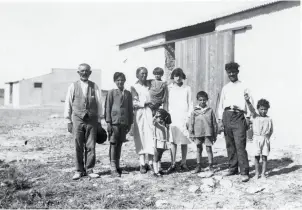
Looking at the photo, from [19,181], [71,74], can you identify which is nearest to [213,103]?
[19,181]

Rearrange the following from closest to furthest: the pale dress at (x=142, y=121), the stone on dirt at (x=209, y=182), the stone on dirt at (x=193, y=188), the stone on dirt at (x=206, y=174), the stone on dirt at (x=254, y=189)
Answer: the stone on dirt at (x=254, y=189), the stone on dirt at (x=193, y=188), the stone on dirt at (x=209, y=182), the stone on dirt at (x=206, y=174), the pale dress at (x=142, y=121)

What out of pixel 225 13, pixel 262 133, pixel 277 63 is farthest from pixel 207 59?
pixel 262 133

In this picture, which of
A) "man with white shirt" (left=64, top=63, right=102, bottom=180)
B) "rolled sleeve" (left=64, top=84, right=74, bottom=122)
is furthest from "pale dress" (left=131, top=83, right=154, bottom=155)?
"rolled sleeve" (left=64, top=84, right=74, bottom=122)

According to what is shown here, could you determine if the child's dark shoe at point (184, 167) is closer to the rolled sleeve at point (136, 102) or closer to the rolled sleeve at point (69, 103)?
the rolled sleeve at point (136, 102)

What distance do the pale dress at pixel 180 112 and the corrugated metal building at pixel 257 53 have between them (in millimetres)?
2828

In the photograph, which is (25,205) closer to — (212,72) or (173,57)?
(212,72)

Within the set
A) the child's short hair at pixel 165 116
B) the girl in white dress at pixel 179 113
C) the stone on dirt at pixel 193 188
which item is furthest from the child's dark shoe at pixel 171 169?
the stone on dirt at pixel 193 188

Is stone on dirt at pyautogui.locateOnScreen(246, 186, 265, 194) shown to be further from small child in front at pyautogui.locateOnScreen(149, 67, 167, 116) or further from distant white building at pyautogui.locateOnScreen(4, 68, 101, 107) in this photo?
distant white building at pyautogui.locateOnScreen(4, 68, 101, 107)

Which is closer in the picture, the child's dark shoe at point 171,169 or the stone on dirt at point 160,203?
the stone on dirt at point 160,203

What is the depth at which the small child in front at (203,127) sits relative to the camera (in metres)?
5.67

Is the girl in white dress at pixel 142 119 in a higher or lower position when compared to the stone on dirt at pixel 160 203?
higher

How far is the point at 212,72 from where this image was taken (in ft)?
30.4

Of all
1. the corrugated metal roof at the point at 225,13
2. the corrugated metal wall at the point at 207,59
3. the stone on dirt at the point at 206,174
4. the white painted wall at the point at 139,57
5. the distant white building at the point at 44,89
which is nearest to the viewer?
the stone on dirt at the point at 206,174

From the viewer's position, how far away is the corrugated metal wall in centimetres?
887
